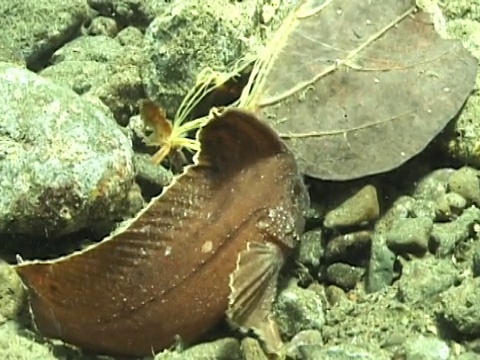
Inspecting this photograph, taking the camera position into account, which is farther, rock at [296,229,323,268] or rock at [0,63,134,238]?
rock at [296,229,323,268]

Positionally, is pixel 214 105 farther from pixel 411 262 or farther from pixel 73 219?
pixel 411 262

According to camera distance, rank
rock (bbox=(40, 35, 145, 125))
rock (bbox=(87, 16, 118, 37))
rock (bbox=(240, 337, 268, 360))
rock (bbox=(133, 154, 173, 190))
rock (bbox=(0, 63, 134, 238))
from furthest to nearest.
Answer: rock (bbox=(87, 16, 118, 37)) < rock (bbox=(40, 35, 145, 125)) < rock (bbox=(133, 154, 173, 190)) < rock (bbox=(0, 63, 134, 238)) < rock (bbox=(240, 337, 268, 360))

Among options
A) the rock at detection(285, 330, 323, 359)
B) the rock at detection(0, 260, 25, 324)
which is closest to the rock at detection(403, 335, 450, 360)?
the rock at detection(285, 330, 323, 359)

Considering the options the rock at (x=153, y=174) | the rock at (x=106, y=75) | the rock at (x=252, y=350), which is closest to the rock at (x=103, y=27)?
the rock at (x=106, y=75)

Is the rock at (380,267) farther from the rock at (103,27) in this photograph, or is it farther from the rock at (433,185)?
the rock at (103,27)

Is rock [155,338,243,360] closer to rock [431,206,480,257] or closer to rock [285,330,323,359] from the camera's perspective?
rock [285,330,323,359]
